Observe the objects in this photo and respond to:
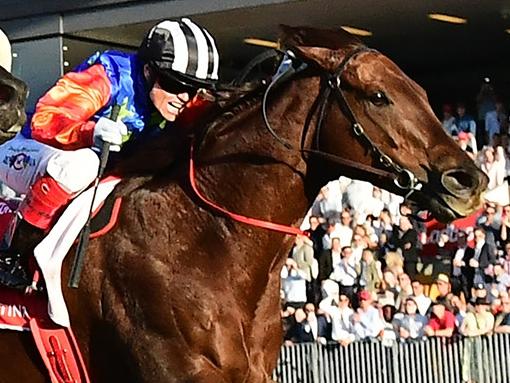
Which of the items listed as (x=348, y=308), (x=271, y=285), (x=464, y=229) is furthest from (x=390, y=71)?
(x=464, y=229)

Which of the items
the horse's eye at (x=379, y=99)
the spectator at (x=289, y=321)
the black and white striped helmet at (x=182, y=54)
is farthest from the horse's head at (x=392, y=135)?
the spectator at (x=289, y=321)

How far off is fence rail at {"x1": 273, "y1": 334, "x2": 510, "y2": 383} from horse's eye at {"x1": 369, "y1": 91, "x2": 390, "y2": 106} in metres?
6.12

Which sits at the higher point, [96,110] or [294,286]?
[96,110]

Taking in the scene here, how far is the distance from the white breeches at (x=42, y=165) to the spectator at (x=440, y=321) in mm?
6775

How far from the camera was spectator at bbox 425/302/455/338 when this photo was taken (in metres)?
12.4

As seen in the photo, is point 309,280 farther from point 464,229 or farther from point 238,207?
point 238,207

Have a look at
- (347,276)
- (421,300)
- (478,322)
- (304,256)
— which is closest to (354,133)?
(478,322)

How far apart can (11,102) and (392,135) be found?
1568 mm

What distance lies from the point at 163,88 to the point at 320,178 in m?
0.94

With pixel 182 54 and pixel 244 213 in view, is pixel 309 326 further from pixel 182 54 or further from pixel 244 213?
pixel 244 213

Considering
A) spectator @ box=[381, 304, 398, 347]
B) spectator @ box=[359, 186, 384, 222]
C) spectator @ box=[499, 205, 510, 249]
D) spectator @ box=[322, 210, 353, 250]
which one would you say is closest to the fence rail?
spectator @ box=[381, 304, 398, 347]

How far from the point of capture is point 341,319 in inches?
517

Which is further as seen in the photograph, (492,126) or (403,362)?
(492,126)

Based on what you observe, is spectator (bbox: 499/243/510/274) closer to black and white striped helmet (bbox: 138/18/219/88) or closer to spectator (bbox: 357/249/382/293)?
spectator (bbox: 357/249/382/293)
